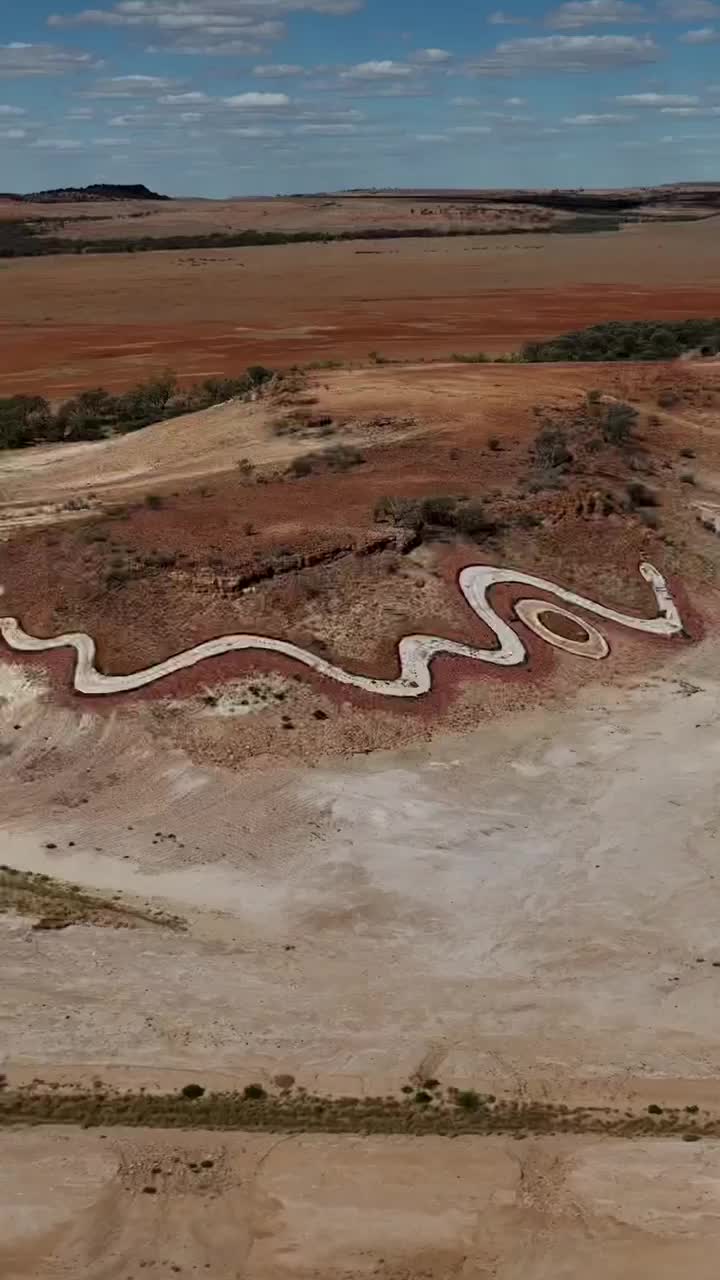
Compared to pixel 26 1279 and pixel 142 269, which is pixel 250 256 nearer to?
pixel 142 269

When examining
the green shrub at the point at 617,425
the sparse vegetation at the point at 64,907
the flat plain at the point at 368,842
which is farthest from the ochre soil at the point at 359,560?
the sparse vegetation at the point at 64,907

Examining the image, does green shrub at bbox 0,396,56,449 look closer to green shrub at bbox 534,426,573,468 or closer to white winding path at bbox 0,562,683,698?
white winding path at bbox 0,562,683,698

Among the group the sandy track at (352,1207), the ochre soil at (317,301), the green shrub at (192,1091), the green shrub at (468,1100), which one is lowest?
the sandy track at (352,1207)

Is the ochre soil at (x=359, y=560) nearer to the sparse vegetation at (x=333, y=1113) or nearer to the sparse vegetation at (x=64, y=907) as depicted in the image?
the sparse vegetation at (x=64, y=907)

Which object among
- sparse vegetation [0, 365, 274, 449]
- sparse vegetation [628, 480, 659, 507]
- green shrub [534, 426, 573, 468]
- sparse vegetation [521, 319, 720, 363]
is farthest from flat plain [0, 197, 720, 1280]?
sparse vegetation [521, 319, 720, 363]

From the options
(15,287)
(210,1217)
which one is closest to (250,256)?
(15,287)

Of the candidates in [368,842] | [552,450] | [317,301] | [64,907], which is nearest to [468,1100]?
[368,842]
